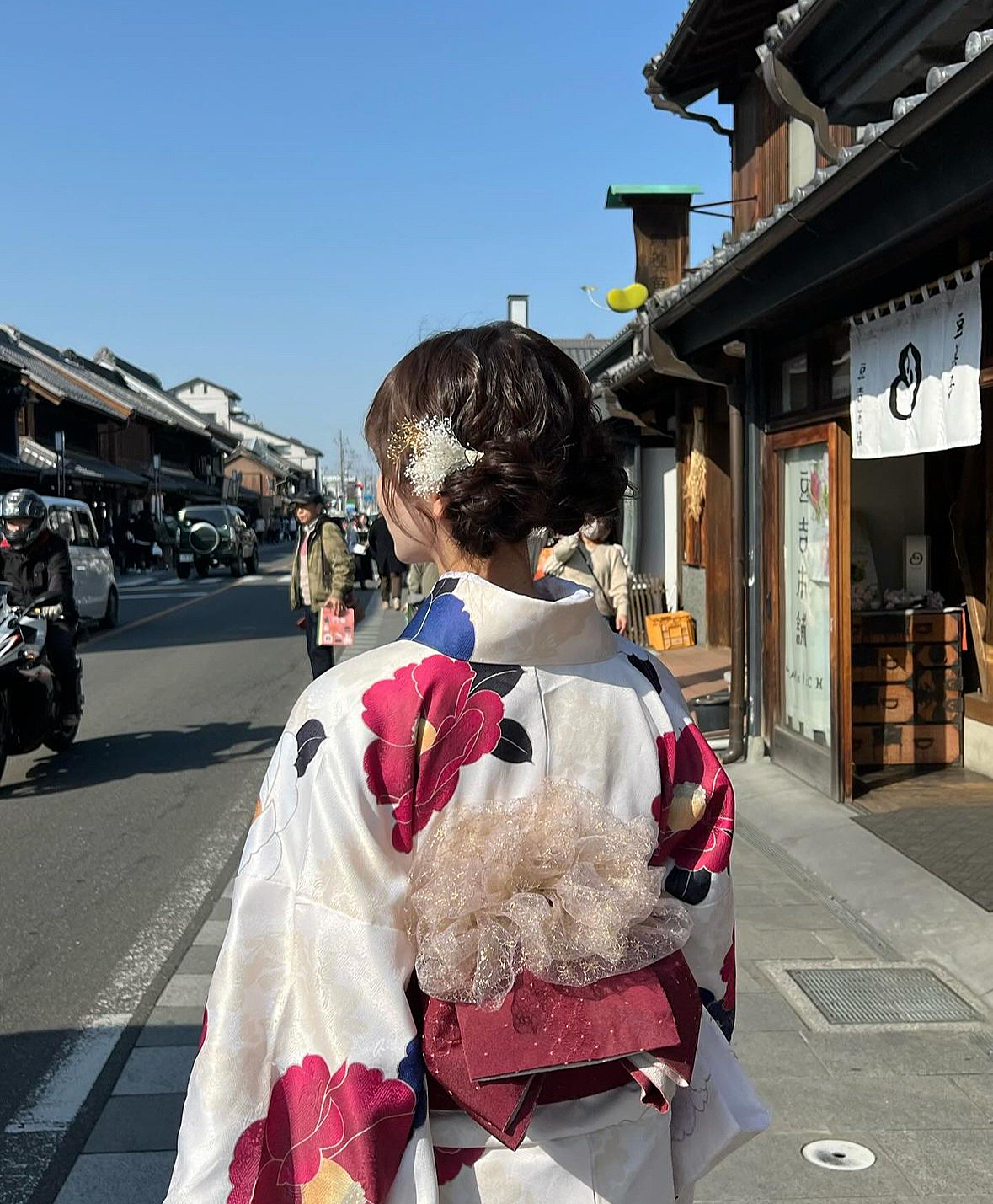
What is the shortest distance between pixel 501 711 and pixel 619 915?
0.92ft

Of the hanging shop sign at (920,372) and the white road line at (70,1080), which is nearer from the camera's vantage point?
the white road line at (70,1080)

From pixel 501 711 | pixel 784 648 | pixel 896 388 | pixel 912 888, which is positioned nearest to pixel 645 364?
pixel 784 648

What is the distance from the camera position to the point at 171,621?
20.3m

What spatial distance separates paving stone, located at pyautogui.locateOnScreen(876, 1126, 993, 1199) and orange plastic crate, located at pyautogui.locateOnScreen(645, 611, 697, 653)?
11.0 metres

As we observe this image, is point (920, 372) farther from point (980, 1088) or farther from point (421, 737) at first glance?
point (421, 737)

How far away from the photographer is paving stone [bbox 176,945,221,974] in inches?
181

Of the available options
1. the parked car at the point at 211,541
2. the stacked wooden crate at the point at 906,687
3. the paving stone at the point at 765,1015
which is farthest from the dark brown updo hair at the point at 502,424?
the parked car at the point at 211,541

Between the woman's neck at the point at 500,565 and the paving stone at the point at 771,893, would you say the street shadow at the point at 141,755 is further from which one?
the woman's neck at the point at 500,565

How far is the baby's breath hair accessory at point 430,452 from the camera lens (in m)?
1.52

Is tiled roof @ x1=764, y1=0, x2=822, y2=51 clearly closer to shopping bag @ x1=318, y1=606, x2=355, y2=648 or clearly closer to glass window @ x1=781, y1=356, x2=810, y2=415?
glass window @ x1=781, y1=356, x2=810, y2=415

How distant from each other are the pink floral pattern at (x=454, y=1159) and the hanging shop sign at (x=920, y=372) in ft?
15.4

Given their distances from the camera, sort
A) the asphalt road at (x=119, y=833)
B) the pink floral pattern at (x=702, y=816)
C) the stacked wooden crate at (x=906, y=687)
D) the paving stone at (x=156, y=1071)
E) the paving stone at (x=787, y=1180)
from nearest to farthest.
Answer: the pink floral pattern at (x=702, y=816) → the paving stone at (x=787, y=1180) → the paving stone at (x=156, y=1071) → the asphalt road at (x=119, y=833) → the stacked wooden crate at (x=906, y=687)

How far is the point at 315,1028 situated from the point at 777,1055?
279 centimetres

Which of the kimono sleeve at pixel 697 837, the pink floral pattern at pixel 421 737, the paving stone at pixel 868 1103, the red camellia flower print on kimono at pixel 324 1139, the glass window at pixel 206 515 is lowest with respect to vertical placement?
the paving stone at pixel 868 1103
